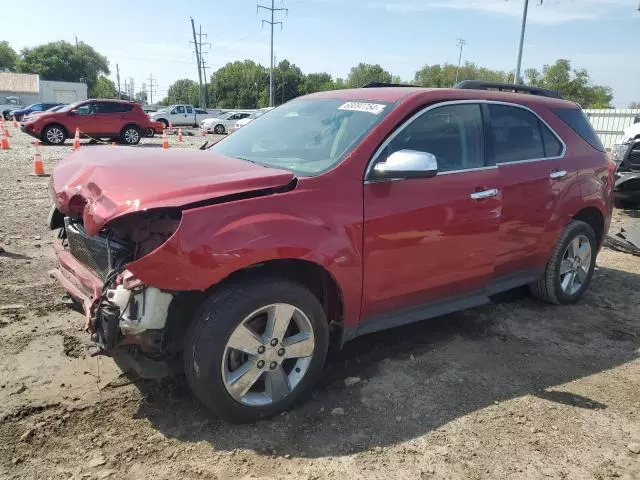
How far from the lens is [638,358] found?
4.01 meters

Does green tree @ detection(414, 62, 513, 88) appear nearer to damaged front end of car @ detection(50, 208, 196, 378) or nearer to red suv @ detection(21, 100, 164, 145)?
red suv @ detection(21, 100, 164, 145)

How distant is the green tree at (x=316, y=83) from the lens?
91.4m

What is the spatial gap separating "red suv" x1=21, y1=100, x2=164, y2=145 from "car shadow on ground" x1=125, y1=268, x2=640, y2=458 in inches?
735

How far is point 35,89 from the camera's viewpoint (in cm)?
7094

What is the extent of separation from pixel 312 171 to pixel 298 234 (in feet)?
1.67

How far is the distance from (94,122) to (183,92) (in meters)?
117

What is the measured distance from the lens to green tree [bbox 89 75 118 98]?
9921 centimetres

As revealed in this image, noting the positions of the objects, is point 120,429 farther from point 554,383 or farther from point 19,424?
point 554,383

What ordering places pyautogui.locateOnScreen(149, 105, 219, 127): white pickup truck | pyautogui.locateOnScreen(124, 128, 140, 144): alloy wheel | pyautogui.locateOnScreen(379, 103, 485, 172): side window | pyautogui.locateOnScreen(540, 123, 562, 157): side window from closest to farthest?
pyautogui.locateOnScreen(379, 103, 485, 172): side window < pyautogui.locateOnScreen(540, 123, 562, 157): side window < pyautogui.locateOnScreen(124, 128, 140, 144): alloy wheel < pyautogui.locateOnScreen(149, 105, 219, 127): white pickup truck

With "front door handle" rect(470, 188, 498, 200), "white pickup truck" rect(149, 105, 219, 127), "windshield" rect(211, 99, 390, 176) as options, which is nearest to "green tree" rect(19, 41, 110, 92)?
"white pickup truck" rect(149, 105, 219, 127)

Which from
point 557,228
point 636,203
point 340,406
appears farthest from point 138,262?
point 636,203

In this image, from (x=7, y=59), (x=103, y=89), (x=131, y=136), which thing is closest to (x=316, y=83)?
(x=103, y=89)

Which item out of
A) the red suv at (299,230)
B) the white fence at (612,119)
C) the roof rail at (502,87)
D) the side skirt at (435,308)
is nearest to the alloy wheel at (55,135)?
the red suv at (299,230)

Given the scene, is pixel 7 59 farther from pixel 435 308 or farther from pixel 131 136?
pixel 435 308
